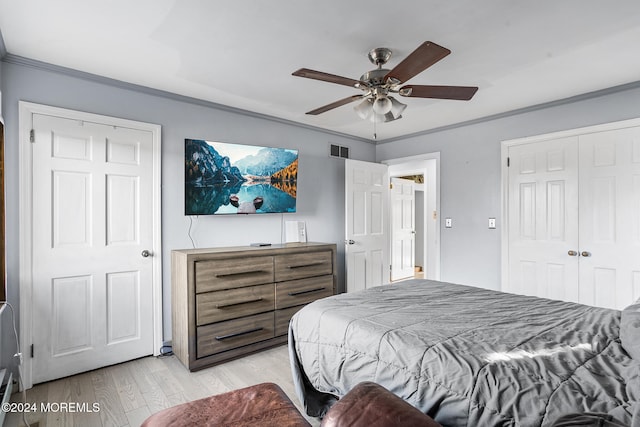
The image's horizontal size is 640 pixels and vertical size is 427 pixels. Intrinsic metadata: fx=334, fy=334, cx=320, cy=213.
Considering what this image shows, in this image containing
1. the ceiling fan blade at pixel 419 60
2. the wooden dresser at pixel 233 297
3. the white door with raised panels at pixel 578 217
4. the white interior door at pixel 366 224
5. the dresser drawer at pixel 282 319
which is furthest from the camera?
the white interior door at pixel 366 224

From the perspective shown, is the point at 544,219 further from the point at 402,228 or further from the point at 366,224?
the point at 402,228

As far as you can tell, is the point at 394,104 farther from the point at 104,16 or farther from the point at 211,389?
the point at 211,389

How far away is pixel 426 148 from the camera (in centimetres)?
455

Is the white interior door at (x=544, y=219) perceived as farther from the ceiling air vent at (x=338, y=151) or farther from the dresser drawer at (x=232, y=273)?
the dresser drawer at (x=232, y=273)

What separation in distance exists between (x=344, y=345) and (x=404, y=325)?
32 cm

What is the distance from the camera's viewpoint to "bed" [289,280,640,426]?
42.8 inches

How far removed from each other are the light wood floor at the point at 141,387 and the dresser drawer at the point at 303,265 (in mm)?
756

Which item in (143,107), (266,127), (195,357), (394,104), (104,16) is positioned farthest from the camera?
(266,127)

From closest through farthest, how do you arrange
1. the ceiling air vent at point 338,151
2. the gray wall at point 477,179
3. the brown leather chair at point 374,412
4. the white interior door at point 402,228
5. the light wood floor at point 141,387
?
the brown leather chair at point 374,412 < the light wood floor at point 141,387 < the gray wall at point 477,179 < the ceiling air vent at point 338,151 < the white interior door at point 402,228

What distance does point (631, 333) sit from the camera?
136 centimetres

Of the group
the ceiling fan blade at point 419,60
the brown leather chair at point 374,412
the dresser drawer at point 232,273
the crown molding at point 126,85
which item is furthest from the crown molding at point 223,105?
the brown leather chair at point 374,412

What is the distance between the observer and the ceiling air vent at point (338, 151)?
4527 millimetres

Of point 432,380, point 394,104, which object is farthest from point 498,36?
point 432,380

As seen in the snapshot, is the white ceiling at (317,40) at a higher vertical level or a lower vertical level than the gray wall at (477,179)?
higher
